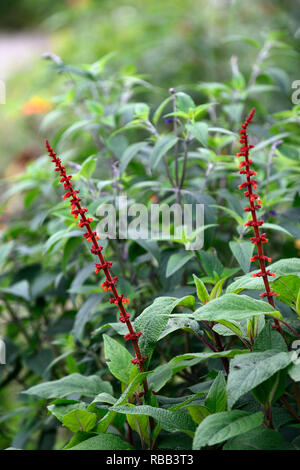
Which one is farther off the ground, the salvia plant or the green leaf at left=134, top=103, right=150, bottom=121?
the green leaf at left=134, top=103, right=150, bottom=121

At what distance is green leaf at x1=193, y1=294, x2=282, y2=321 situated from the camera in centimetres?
79

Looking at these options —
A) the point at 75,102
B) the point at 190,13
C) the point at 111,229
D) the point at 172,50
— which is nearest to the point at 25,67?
the point at 190,13

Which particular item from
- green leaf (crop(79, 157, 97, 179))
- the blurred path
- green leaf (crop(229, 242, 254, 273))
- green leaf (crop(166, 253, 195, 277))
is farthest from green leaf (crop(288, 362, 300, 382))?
the blurred path

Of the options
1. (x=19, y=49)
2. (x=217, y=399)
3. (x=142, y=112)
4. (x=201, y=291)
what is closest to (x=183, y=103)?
(x=142, y=112)

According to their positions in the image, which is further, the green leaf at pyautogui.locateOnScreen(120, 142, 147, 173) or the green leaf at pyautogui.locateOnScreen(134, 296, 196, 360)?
the green leaf at pyautogui.locateOnScreen(120, 142, 147, 173)

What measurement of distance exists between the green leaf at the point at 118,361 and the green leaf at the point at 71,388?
0.32 feet

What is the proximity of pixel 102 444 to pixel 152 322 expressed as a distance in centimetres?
23

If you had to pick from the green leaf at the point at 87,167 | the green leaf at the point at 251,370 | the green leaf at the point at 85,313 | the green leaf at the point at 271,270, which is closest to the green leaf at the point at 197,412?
the green leaf at the point at 251,370

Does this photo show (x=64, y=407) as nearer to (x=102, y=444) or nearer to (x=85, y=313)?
(x=102, y=444)

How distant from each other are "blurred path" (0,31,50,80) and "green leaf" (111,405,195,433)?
6.24 metres

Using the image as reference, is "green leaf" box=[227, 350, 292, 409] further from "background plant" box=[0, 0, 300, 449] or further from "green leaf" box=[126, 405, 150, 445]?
"green leaf" box=[126, 405, 150, 445]

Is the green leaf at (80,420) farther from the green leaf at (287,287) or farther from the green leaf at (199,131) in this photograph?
the green leaf at (199,131)

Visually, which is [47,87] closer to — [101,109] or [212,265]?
[101,109]

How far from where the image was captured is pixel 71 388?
1037 millimetres
